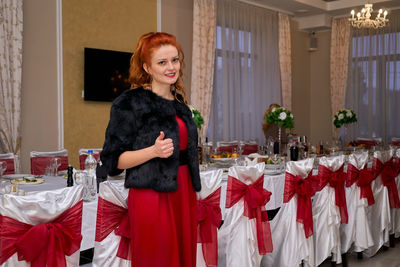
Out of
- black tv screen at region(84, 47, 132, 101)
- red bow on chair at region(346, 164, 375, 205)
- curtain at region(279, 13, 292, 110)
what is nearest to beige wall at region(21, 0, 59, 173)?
black tv screen at region(84, 47, 132, 101)

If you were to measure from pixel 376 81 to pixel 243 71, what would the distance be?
2.78m

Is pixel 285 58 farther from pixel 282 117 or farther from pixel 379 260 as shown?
pixel 379 260

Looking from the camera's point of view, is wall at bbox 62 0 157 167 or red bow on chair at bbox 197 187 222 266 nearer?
red bow on chair at bbox 197 187 222 266

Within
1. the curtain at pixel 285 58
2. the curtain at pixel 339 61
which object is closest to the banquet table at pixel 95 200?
the curtain at pixel 285 58

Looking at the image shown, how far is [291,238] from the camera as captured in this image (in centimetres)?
316

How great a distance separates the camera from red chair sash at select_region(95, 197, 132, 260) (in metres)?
2.13

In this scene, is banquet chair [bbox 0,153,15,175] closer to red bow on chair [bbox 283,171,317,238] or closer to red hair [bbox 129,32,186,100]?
red bow on chair [bbox 283,171,317,238]

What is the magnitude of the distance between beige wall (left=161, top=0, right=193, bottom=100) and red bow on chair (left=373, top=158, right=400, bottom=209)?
3.60 meters

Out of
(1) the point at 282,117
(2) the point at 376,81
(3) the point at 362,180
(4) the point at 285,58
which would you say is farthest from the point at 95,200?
(2) the point at 376,81

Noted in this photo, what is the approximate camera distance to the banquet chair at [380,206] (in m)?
4.17

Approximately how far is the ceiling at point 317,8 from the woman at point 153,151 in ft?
21.9

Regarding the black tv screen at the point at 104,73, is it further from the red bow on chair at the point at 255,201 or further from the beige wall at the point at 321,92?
the beige wall at the point at 321,92

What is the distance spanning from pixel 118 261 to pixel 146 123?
2.66ft

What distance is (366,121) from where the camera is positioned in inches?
352
